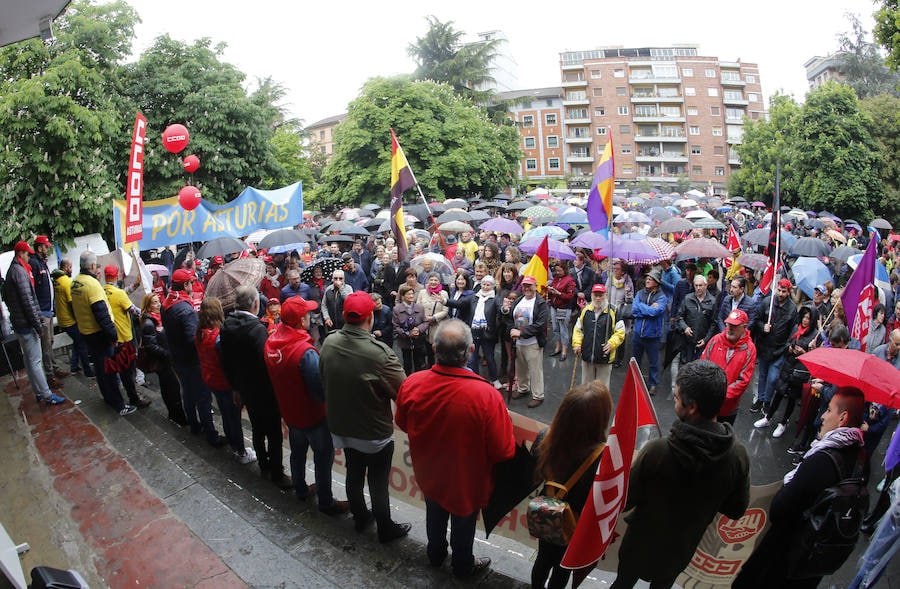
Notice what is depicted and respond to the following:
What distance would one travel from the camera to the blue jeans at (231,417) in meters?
5.15

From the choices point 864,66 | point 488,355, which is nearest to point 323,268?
point 488,355

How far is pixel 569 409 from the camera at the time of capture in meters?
2.80

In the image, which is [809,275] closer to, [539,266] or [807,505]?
[539,266]

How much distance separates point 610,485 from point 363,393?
1.69 meters

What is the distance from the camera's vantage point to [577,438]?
9.26 feet

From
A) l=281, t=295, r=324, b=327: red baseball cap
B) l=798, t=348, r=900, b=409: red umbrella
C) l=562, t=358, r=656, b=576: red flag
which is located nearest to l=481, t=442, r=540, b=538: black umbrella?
l=562, t=358, r=656, b=576: red flag

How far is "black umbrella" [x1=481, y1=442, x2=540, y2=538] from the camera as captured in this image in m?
3.42

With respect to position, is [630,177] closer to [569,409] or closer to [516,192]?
[516,192]

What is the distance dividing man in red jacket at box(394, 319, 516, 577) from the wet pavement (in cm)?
61

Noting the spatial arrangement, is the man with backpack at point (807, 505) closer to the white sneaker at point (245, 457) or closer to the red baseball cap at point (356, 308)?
the red baseball cap at point (356, 308)

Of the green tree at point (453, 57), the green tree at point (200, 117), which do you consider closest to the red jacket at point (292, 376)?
the green tree at point (200, 117)

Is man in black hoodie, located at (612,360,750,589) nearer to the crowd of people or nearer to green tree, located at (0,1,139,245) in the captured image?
the crowd of people

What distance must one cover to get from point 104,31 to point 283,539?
17001mm

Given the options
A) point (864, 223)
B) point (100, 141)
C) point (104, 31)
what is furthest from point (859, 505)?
point (864, 223)
